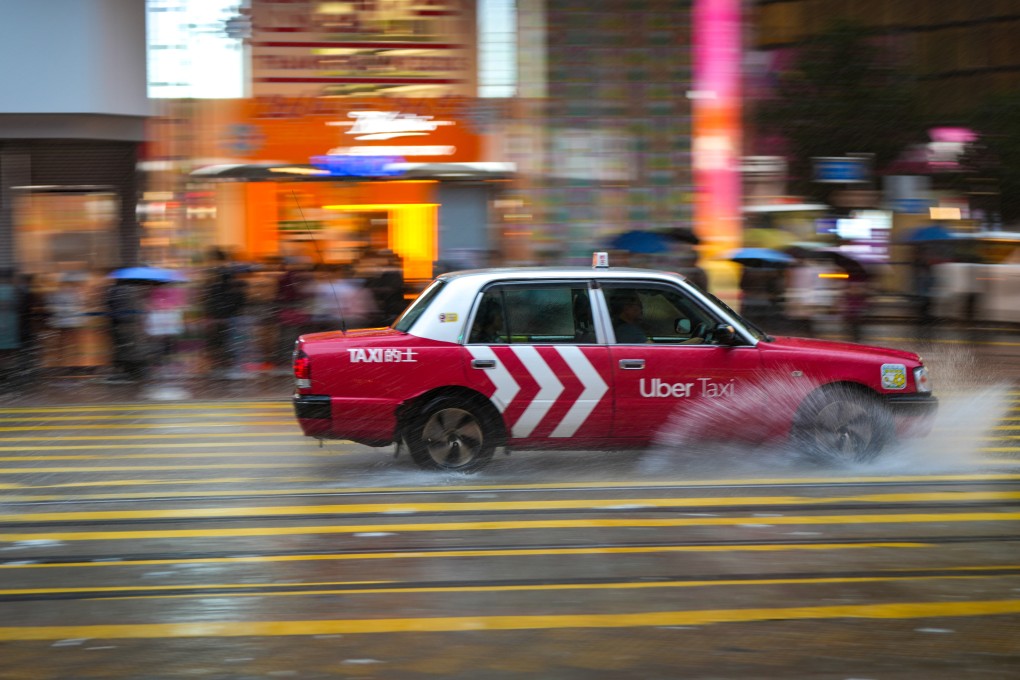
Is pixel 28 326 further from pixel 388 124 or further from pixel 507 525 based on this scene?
pixel 507 525

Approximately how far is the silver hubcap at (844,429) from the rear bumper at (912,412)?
0.18 metres

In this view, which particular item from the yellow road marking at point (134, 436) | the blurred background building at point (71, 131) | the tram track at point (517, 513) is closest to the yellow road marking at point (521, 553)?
the tram track at point (517, 513)

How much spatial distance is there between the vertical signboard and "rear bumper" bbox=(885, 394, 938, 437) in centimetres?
942

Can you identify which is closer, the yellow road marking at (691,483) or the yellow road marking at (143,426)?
the yellow road marking at (691,483)

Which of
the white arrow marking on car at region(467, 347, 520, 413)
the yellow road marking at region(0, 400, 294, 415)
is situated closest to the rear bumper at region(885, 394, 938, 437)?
the white arrow marking on car at region(467, 347, 520, 413)

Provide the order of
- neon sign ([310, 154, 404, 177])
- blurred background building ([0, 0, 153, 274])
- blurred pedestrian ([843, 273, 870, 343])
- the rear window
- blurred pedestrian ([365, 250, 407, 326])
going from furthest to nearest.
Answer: neon sign ([310, 154, 404, 177]) → blurred background building ([0, 0, 153, 274]) → blurred pedestrian ([843, 273, 870, 343]) → blurred pedestrian ([365, 250, 407, 326]) → the rear window

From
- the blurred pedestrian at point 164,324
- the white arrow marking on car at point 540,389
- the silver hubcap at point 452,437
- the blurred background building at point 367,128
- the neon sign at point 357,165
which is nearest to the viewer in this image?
the white arrow marking on car at point 540,389

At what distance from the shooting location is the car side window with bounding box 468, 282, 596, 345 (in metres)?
8.97

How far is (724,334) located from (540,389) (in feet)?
4.17

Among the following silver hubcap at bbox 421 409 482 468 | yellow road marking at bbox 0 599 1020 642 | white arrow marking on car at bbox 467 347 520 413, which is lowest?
yellow road marking at bbox 0 599 1020 642

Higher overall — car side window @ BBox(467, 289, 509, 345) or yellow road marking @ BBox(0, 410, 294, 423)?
car side window @ BBox(467, 289, 509, 345)

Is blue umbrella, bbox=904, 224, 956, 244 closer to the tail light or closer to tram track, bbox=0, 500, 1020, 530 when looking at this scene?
tram track, bbox=0, 500, 1020, 530

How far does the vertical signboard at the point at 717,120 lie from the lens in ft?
60.1

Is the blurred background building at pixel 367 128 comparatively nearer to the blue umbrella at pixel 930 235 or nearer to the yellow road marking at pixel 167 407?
the blue umbrella at pixel 930 235
